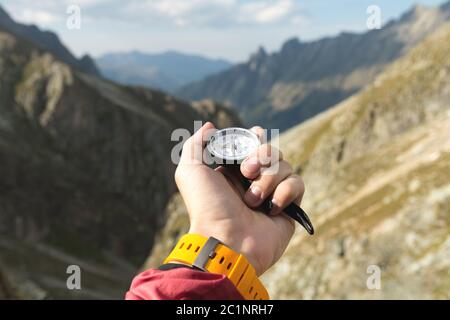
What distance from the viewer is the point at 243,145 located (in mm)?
6746

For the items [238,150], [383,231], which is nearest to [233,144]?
[238,150]

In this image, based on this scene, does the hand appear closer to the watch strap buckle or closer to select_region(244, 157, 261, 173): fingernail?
select_region(244, 157, 261, 173): fingernail

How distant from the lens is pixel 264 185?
6219 mm

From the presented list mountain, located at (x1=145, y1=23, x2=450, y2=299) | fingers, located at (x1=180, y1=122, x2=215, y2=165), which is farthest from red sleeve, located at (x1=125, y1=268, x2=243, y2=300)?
mountain, located at (x1=145, y1=23, x2=450, y2=299)

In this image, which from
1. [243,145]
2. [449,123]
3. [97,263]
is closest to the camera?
[243,145]

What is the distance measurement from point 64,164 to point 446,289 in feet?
502

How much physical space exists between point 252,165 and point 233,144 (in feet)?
2.36

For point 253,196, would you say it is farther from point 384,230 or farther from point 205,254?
point 384,230

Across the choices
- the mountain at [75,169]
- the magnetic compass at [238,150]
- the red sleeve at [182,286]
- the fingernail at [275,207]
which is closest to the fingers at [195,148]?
the magnetic compass at [238,150]

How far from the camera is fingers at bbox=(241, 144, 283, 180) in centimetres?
614

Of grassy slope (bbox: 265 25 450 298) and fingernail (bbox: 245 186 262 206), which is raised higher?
grassy slope (bbox: 265 25 450 298)

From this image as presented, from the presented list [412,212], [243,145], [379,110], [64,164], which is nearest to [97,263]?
[64,164]
